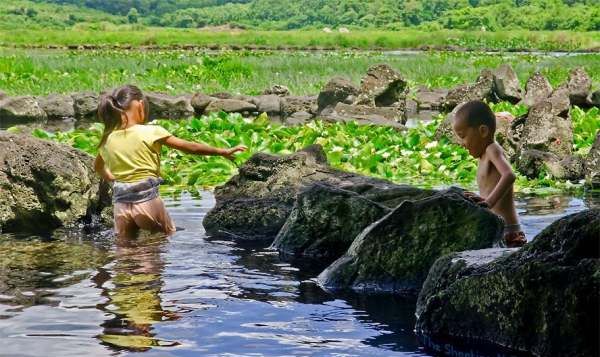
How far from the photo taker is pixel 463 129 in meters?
8.60

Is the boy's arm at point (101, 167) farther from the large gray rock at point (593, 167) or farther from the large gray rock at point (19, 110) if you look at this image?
the large gray rock at point (19, 110)

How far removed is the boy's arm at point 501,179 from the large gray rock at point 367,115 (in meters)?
13.0

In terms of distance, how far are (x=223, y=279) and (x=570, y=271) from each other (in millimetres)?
3319

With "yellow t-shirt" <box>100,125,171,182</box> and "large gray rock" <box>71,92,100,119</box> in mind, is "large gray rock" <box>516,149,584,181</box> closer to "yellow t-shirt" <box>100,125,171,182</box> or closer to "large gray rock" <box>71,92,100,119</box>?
"yellow t-shirt" <box>100,125,171,182</box>

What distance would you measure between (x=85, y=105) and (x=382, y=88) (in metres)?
7.85

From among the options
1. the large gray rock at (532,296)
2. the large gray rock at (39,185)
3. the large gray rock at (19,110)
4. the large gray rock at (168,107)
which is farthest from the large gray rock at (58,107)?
the large gray rock at (532,296)

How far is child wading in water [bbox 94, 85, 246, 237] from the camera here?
9609mm

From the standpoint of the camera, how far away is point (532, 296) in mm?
5945

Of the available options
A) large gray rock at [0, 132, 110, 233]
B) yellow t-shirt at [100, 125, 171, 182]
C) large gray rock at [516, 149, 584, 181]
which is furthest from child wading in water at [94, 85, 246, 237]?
large gray rock at [516, 149, 584, 181]

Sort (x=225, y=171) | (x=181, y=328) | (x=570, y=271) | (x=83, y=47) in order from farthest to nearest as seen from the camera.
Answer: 1. (x=83, y=47)
2. (x=225, y=171)
3. (x=181, y=328)
4. (x=570, y=271)

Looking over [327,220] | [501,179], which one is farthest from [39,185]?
[501,179]

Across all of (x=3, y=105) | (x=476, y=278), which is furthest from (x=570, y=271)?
(x=3, y=105)

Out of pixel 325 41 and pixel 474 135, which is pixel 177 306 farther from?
pixel 325 41

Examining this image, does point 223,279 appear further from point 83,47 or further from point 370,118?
point 83,47
